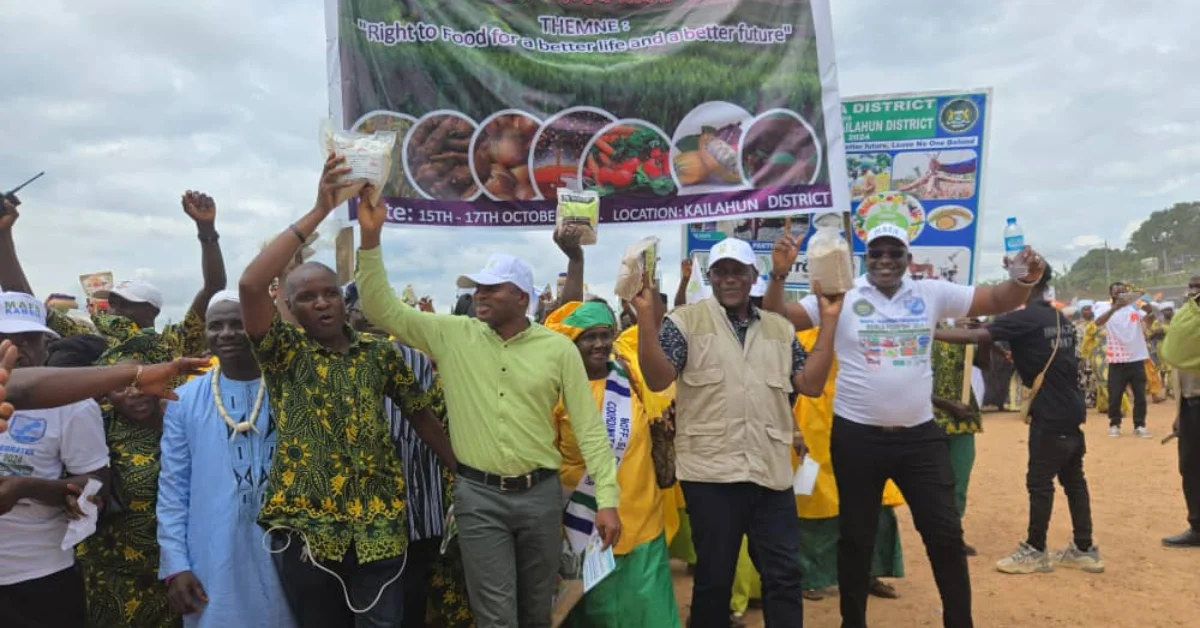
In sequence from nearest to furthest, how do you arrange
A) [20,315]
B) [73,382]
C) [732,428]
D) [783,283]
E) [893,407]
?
[73,382] → [20,315] → [732,428] → [893,407] → [783,283]

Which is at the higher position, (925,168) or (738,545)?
(925,168)

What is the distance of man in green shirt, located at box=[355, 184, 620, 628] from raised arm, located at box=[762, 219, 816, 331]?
114cm

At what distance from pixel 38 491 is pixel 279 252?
3.82 ft

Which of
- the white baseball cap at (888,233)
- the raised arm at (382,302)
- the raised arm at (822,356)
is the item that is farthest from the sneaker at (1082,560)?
the raised arm at (382,302)

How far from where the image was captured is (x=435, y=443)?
3375 millimetres

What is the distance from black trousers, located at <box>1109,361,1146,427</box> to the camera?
12.4m

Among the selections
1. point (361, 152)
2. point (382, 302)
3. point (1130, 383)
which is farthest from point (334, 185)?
point (1130, 383)

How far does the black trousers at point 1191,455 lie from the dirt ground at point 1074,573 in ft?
1.23

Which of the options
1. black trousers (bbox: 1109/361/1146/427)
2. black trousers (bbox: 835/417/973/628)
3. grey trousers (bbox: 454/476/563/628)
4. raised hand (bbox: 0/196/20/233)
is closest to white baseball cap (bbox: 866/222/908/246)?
black trousers (bbox: 835/417/973/628)

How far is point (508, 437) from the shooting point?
10.4ft

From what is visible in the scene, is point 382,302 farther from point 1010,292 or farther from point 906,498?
point 1010,292

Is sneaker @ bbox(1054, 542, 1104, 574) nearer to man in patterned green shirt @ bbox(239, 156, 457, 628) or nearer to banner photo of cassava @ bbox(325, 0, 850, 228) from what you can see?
banner photo of cassava @ bbox(325, 0, 850, 228)

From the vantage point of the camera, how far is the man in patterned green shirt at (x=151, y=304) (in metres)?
3.62

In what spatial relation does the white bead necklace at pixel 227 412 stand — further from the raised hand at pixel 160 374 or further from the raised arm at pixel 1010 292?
the raised arm at pixel 1010 292
